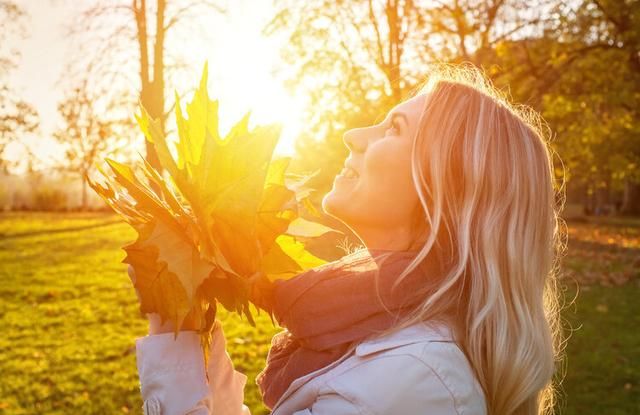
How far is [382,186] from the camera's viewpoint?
1843 millimetres

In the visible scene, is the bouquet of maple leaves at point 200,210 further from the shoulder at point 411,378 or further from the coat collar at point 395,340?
the shoulder at point 411,378

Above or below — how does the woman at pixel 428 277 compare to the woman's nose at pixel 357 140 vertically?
below

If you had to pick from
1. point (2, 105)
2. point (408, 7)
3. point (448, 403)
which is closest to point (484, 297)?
point (448, 403)

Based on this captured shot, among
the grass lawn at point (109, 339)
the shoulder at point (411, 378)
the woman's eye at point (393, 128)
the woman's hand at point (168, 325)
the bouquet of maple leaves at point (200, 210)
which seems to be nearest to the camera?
the shoulder at point (411, 378)

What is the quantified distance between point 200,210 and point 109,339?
6.29 meters

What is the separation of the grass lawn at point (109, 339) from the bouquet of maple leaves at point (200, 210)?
2.64 metres

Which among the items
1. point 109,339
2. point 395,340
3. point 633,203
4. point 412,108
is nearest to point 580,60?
point 109,339

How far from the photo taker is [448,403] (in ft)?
4.96

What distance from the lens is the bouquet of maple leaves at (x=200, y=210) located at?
1660 mm

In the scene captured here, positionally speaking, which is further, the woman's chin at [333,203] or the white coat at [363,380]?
the woman's chin at [333,203]

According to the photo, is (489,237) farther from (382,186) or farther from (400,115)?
(400,115)

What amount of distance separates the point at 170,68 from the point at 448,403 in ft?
31.8

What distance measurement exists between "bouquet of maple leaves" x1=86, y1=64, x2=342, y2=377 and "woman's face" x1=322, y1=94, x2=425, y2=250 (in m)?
0.17

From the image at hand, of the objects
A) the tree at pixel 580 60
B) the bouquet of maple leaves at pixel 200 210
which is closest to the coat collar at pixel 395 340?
the bouquet of maple leaves at pixel 200 210
